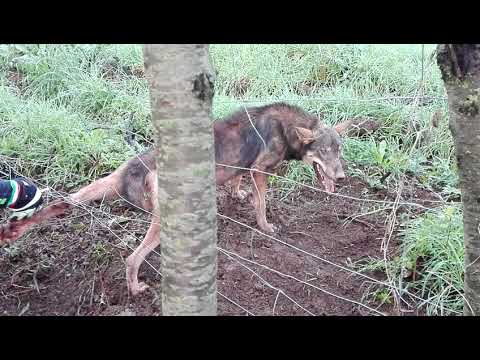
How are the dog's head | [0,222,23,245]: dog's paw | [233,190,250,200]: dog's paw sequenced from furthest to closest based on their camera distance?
[233,190,250,200]: dog's paw < the dog's head < [0,222,23,245]: dog's paw

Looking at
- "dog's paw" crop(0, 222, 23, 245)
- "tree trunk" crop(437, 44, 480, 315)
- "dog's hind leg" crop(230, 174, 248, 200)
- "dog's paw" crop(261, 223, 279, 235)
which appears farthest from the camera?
"dog's hind leg" crop(230, 174, 248, 200)

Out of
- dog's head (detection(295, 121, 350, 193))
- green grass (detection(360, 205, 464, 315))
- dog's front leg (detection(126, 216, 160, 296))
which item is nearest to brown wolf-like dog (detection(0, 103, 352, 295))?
dog's head (detection(295, 121, 350, 193))

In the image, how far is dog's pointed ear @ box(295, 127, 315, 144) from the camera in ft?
15.8

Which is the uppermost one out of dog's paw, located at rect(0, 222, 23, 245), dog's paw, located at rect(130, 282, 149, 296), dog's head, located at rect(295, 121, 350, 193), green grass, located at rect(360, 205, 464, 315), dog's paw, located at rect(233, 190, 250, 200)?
dog's head, located at rect(295, 121, 350, 193)

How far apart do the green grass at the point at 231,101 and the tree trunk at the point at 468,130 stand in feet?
5.46

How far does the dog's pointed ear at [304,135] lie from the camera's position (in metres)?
4.80

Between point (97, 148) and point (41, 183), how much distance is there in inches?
26.0

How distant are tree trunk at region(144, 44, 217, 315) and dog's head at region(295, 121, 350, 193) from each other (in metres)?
2.90

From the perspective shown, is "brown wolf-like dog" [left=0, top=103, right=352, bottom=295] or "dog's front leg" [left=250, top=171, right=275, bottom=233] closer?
"brown wolf-like dog" [left=0, top=103, right=352, bottom=295]

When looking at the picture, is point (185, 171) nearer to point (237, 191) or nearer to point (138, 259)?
point (138, 259)

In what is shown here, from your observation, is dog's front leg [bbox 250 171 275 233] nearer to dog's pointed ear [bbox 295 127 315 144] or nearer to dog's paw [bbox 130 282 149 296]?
dog's pointed ear [bbox 295 127 315 144]

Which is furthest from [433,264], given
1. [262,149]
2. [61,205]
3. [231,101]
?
[231,101]

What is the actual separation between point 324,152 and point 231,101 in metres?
1.50

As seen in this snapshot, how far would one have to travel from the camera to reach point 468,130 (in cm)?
238
